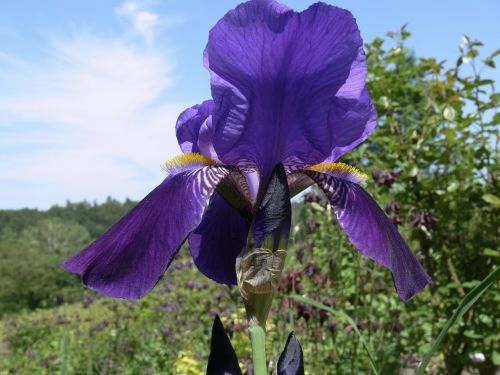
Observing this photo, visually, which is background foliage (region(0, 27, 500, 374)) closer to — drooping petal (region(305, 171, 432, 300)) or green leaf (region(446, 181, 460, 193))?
green leaf (region(446, 181, 460, 193))

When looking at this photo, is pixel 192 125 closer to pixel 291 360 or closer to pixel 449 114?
pixel 291 360

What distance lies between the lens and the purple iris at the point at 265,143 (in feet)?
3.30

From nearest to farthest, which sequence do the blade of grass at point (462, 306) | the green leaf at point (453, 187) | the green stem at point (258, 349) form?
1. the green stem at point (258, 349)
2. the blade of grass at point (462, 306)
3. the green leaf at point (453, 187)

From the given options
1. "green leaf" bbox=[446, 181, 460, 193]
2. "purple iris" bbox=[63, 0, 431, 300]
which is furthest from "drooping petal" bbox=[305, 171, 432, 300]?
"green leaf" bbox=[446, 181, 460, 193]

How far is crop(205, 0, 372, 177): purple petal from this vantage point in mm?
1015

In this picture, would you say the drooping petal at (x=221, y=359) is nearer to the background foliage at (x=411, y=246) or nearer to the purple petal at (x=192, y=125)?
the purple petal at (x=192, y=125)

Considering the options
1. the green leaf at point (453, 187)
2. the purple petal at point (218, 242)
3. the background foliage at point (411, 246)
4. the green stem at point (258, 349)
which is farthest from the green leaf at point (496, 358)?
the green stem at point (258, 349)

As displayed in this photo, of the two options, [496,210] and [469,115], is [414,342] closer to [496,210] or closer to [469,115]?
[496,210]

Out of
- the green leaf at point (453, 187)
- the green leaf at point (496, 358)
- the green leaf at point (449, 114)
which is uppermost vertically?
the green leaf at point (449, 114)

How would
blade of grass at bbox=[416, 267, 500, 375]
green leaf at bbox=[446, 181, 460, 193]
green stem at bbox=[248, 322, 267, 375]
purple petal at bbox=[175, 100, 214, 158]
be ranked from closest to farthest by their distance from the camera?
green stem at bbox=[248, 322, 267, 375]
blade of grass at bbox=[416, 267, 500, 375]
purple petal at bbox=[175, 100, 214, 158]
green leaf at bbox=[446, 181, 460, 193]

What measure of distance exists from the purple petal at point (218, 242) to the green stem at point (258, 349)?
333mm

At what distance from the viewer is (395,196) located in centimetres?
412

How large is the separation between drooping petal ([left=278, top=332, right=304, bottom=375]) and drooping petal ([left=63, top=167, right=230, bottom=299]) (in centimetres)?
29

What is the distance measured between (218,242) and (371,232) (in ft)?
1.24
